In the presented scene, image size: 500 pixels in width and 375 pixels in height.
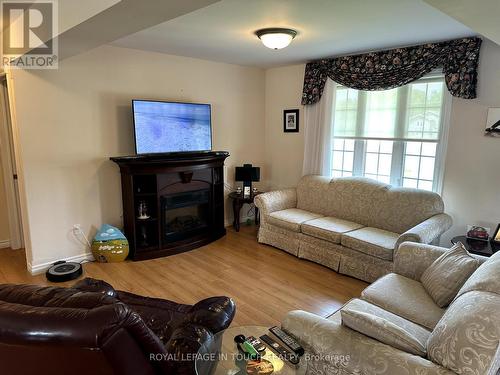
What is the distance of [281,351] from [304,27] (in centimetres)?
259

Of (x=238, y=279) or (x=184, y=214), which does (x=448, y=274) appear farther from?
(x=184, y=214)

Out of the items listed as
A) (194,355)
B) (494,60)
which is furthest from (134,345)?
(494,60)

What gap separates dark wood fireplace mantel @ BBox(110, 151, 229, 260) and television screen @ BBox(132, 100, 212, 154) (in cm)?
13

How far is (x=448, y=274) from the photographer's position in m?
2.12

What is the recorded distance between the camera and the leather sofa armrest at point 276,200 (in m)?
4.32

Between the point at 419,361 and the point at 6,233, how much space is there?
4.72 m

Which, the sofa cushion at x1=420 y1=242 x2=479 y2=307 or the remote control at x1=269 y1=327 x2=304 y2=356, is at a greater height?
the sofa cushion at x1=420 y1=242 x2=479 y2=307

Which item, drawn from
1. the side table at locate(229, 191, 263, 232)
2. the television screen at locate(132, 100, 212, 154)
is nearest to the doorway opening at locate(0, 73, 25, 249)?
the television screen at locate(132, 100, 212, 154)

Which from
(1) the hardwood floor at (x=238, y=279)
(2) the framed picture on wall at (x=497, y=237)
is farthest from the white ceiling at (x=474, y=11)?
(1) the hardwood floor at (x=238, y=279)

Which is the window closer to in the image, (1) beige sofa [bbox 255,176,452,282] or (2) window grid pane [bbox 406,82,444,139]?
(2) window grid pane [bbox 406,82,444,139]

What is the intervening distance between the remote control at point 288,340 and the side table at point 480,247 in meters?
2.00

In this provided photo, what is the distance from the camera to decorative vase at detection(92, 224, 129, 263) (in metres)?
3.72

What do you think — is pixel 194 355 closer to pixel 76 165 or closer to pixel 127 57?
pixel 76 165

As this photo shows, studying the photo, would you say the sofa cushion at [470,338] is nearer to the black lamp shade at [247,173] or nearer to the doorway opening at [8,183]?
the black lamp shade at [247,173]
